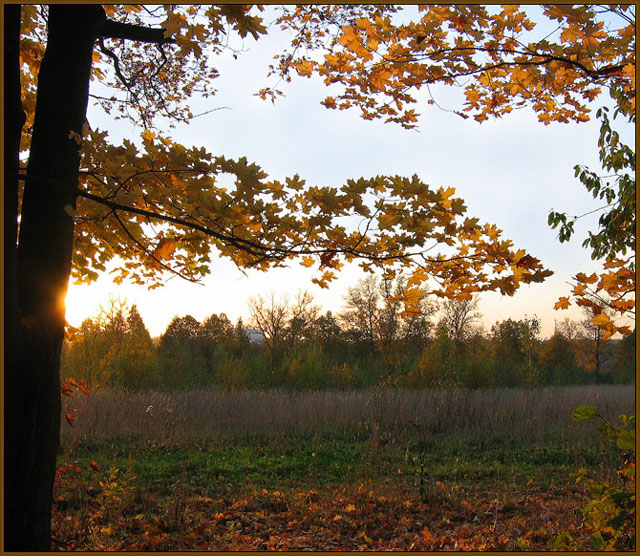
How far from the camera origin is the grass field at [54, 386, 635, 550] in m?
4.57

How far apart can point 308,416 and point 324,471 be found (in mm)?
3122

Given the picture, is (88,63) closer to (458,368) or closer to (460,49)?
(460,49)

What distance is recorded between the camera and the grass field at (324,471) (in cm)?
457

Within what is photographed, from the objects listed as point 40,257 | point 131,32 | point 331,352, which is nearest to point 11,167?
point 40,257

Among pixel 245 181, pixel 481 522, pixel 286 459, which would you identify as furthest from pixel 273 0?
pixel 286 459

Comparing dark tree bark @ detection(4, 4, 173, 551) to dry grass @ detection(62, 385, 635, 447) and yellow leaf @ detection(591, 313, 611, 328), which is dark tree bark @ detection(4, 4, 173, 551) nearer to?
yellow leaf @ detection(591, 313, 611, 328)

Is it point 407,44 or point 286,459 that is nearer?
point 407,44

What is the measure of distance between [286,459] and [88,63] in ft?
21.6

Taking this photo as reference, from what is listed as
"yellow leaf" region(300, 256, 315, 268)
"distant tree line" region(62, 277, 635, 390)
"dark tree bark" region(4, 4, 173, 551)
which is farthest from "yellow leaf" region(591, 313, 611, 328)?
"distant tree line" region(62, 277, 635, 390)

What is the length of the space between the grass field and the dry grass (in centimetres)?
4

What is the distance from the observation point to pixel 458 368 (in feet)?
56.6

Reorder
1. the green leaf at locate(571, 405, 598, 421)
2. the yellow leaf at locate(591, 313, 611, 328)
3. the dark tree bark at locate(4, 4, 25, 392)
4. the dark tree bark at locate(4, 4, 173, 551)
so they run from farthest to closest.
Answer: the yellow leaf at locate(591, 313, 611, 328)
the green leaf at locate(571, 405, 598, 421)
the dark tree bark at locate(4, 4, 173, 551)
the dark tree bark at locate(4, 4, 25, 392)

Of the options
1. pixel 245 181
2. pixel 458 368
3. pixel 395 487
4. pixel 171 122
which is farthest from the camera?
pixel 458 368

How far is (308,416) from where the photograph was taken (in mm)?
10430
